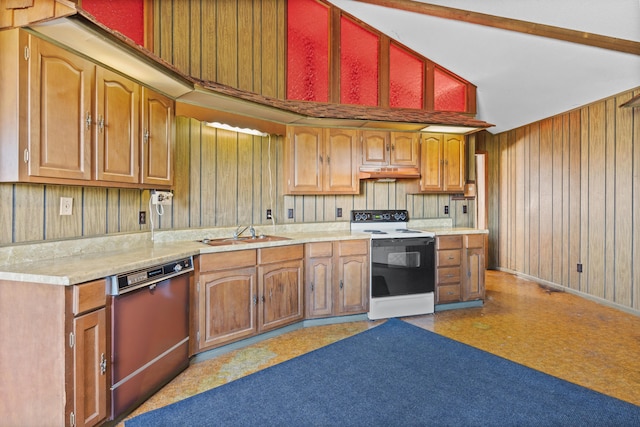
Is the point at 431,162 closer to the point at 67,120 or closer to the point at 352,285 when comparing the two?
the point at 352,285

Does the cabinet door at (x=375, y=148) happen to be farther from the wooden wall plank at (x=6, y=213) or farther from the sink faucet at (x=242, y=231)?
the wooden wall plank at (x=6, y=213)

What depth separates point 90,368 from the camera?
1.65 meters

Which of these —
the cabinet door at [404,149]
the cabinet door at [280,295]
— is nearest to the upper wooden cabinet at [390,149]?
the cabinet door at [404,149]

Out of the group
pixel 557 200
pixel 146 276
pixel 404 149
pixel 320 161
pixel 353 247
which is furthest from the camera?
pixel 557 200

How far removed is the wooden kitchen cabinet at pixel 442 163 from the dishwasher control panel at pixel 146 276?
9.37 feet

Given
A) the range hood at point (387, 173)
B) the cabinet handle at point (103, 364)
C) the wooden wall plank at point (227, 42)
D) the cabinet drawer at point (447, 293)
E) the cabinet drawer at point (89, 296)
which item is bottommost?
the cabinet drawer at point (447, 293)

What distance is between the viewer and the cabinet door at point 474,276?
3902 mm

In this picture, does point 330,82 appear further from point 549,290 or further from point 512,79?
point 549,290

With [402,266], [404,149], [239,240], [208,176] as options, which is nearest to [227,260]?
[239,240]

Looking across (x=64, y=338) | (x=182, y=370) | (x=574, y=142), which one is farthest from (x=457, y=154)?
(x=64, y=338)

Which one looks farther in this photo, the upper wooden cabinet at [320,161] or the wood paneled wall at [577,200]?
the wood paneled wall at [577,200]

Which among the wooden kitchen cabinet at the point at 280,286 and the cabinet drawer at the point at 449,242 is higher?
the cabinet drawer at the point at 449,242

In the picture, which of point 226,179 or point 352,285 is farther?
point 352,285

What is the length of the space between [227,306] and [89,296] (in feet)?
3.85
